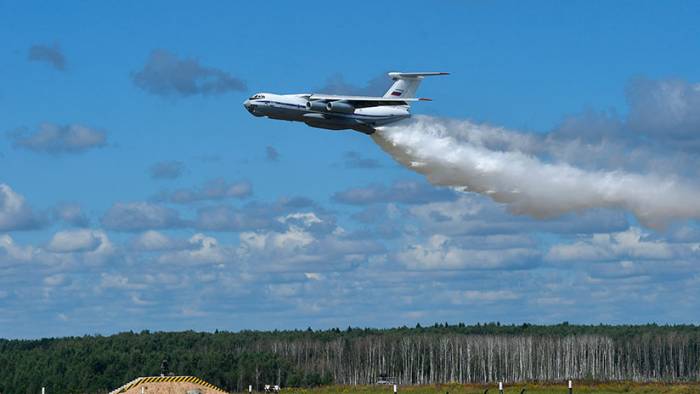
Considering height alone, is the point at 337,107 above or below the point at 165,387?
above

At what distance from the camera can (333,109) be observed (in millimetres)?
76188

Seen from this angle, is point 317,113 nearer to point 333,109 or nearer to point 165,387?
point 333,109

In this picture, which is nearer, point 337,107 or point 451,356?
point 337,107

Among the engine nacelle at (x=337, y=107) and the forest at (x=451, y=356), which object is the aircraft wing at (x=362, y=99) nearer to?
the engine nacelle at (x=337, y=107)

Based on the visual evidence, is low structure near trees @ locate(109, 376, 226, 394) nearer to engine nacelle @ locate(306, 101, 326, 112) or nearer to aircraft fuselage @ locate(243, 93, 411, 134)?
aircraft fuselage @ locate(243, 93, 411, 134)

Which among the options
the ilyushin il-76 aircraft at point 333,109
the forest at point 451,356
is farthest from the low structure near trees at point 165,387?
the forest at point 451,356

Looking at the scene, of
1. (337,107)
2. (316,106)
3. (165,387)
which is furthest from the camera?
(337,107)

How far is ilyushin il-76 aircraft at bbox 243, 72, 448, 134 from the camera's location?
248ft

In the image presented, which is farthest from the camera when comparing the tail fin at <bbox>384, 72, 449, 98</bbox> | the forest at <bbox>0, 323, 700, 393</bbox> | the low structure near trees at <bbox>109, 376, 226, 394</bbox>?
the forest at <bbox>0, 323, 700, 393</bbox>

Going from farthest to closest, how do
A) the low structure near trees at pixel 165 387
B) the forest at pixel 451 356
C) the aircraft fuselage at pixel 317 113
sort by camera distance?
the forest at pixel 451 356, the aircraft fuselage at pixel 317 113, the low structure near trees at pixel 165 387

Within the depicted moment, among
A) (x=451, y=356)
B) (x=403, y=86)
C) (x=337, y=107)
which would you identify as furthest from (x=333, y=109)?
(x=451, y=356)

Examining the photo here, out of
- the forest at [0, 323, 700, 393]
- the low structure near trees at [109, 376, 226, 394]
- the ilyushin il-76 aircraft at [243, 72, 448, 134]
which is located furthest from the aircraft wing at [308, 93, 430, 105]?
the forest at [0, 323, 700, 393]

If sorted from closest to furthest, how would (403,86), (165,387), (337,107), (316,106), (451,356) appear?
1. (165,387)
2. (316,106)
3. (337,107)
4. (403,86)
5. (451,356)

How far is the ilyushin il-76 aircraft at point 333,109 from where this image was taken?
75.5 metres
